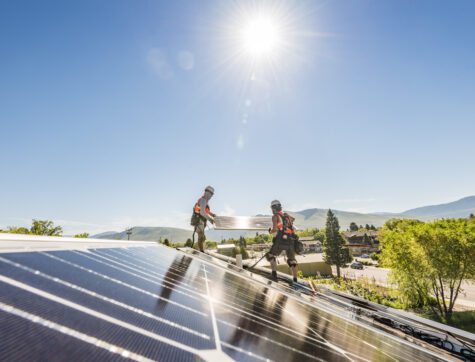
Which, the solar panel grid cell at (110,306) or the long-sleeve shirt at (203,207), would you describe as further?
the long-sleeve shirt at (203,207)

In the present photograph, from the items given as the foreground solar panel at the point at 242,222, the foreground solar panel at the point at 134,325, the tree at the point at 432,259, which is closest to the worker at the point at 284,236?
the foreground solar panel at the point at 134,325

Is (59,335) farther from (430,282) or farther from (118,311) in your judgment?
(430,282)

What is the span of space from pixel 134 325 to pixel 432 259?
30226mm

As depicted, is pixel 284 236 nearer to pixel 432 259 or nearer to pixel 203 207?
pixel 203 207

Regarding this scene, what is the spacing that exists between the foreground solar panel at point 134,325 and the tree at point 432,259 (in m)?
26.3

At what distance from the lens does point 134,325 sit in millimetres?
1812

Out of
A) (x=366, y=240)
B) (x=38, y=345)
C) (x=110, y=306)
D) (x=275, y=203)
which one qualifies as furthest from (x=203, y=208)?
(x=366, y=240)

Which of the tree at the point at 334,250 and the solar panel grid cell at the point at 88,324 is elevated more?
the solar panel grid cell at the point at 88,324

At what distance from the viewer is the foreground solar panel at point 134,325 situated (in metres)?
1.30

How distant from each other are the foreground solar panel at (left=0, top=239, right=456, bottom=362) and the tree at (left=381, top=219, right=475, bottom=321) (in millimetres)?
26288

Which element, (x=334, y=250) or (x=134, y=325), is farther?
(x=334, y=250)

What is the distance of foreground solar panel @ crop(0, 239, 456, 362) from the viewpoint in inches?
51.3

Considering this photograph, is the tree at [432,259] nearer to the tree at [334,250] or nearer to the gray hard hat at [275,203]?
the gray hard hat at [275,203]

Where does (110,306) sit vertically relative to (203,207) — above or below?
below
